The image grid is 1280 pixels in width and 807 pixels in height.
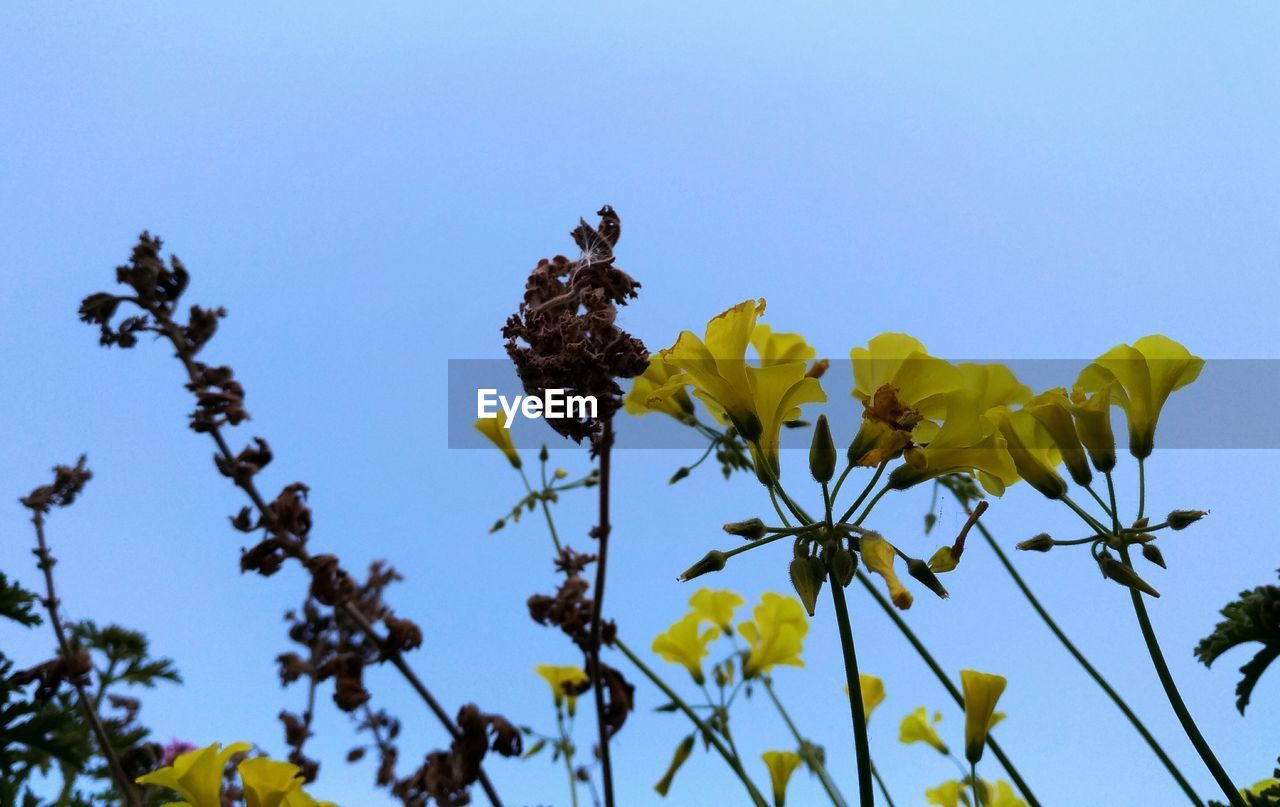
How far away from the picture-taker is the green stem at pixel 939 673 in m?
1.57

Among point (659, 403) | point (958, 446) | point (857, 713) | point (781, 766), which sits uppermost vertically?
point (659, 403)

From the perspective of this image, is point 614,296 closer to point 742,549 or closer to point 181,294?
point 742,549

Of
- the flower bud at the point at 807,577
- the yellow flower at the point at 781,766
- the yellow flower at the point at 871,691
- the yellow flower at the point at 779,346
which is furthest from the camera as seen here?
the yellow flower at the point at 871,691

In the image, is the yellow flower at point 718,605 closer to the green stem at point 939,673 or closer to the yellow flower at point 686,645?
the yellow flower at point 686,645

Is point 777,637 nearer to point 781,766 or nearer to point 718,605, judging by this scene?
point 718,605

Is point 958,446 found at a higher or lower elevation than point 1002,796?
higher

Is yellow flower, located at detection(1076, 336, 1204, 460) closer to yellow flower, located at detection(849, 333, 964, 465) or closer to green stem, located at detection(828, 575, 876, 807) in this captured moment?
yellow flower, located at detection(849, 333, 964, 465)

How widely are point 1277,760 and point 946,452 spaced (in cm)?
76

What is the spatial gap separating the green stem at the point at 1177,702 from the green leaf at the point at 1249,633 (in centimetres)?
30

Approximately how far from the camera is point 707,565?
1.11m

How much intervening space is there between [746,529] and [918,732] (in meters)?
2.29

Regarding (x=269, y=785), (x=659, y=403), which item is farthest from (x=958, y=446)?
(x=269, y=785)

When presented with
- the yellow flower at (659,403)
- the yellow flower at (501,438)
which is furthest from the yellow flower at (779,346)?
the yellow flower at (501,438)

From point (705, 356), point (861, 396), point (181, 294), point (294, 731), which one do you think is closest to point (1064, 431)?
point (861, 396)
